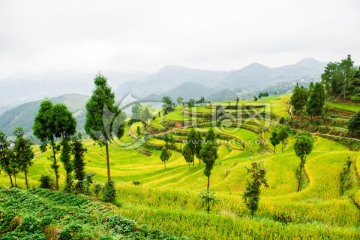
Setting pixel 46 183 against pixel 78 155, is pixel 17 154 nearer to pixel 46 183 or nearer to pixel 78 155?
pixel 46 183

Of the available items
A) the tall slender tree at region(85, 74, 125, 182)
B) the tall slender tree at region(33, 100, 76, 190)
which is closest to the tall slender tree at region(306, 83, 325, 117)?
the tall slender tree at region(85, 74, 125, 182)

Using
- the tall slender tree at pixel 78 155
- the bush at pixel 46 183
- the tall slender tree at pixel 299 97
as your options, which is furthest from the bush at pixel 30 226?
the tall slender tree at pixel 299 97

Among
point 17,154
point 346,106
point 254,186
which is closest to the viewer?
point 254,186

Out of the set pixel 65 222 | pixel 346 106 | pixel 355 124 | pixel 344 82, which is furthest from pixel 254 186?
pixel 344 82

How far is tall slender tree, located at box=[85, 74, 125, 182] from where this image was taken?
20312 millimetres

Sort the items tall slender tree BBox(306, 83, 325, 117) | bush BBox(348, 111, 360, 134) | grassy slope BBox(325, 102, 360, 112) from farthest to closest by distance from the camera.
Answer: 1. grassy slope BBox(325, 102, 360, 112)
2. tall slender tree BBox(306, 83, 325, 117)
3. bush BBox(348, 111, 360, 134)

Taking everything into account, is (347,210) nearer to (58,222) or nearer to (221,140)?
(58,222)

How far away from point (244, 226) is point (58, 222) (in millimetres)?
10986

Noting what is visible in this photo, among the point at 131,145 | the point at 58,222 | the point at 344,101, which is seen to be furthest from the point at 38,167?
the point at 344,101

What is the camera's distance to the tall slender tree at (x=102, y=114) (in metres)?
20.3

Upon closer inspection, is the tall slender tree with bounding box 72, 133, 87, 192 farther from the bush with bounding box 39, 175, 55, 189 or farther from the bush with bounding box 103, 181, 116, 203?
the bush with bounding box 103, 181, 116, 203

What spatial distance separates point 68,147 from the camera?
26.0 m

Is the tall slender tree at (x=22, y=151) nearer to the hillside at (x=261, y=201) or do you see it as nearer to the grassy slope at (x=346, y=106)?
the hillside at (x=261, y=201)

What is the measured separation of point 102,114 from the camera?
67.3 feet
